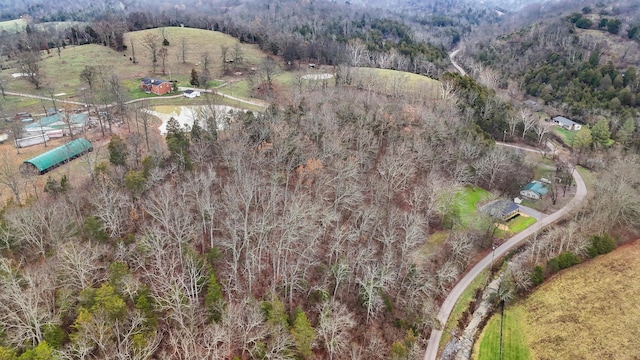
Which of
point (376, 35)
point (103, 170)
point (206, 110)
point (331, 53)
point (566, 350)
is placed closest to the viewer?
point (566, 350)

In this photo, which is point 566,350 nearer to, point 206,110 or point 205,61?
point 206,110

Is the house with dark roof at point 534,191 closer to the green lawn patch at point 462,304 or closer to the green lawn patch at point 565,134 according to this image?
the green lawn patch at point 462,304

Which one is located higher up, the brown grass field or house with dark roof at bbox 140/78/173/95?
house with dark roof at bbox 140/78/173/95

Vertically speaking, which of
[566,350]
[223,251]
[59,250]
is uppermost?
[59,250]

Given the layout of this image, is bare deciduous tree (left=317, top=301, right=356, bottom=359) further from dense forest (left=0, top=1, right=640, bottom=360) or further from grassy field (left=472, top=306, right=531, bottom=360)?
grassy field (left=472, top=306, right=531, bottom=360)

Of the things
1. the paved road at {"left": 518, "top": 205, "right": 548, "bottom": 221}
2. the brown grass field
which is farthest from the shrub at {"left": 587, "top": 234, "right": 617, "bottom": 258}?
the paved road at {"left": 518, "top": 205, "right": 548, "bottom": 221}

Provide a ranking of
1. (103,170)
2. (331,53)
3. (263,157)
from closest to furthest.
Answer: (103,170)
(263,157)
(331,53)

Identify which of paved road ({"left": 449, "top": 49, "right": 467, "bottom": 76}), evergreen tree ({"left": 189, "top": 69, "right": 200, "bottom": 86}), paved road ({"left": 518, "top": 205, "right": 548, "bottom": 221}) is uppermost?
evergreen tree ({"left": 189, "top": 69, "right": 200, "bottom": 86})

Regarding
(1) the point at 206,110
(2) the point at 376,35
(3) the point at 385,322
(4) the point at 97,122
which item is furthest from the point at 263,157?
(2) the point at 376,35
